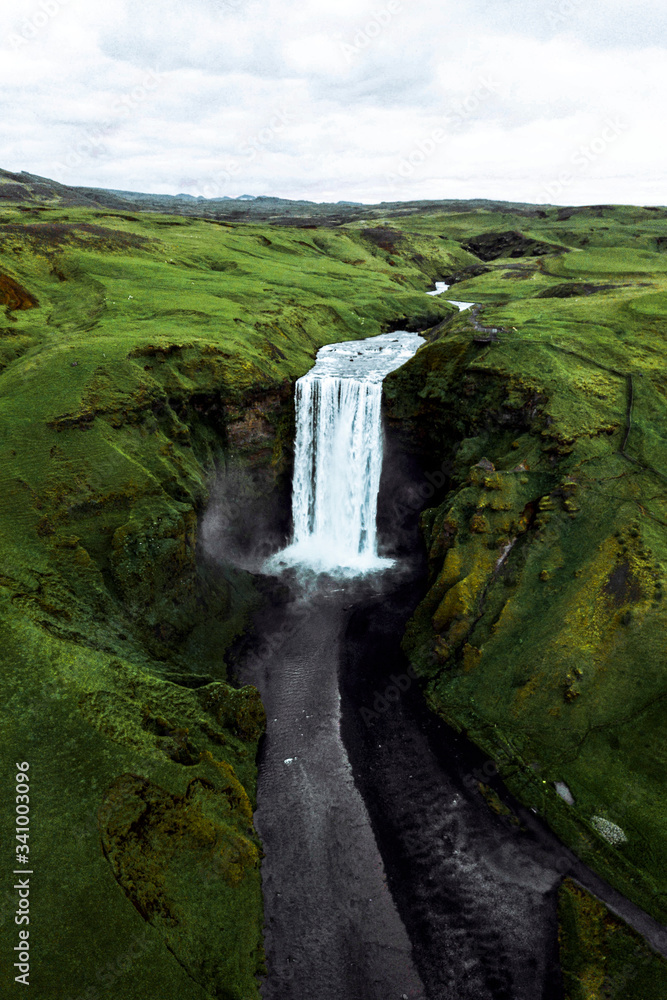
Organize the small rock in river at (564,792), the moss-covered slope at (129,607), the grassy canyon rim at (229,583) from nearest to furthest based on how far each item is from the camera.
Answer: the moss-covered slope at (129,607), the grassy canyon rim at (229,583), the small rock in river at (564,792)

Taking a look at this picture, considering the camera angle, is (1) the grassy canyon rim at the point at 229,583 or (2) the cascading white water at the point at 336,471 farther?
(2) the cascading white water at the point at 336,471

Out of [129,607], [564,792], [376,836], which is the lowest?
[376,836]

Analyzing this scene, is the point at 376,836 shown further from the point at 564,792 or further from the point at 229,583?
the point at 229,583

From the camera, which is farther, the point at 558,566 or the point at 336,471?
the point at 336,471

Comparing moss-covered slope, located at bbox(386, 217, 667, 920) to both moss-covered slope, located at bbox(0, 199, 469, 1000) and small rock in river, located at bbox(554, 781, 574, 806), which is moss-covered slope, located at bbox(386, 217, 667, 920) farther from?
moss-covered slope, located at bbox(0, 199, 469, 1000)

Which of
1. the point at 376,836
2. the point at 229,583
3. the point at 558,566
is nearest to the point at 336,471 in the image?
the point at 229,583

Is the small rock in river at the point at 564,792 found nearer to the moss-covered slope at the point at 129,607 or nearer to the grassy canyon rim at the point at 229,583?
the grassy canyon rim at the point at 229,583

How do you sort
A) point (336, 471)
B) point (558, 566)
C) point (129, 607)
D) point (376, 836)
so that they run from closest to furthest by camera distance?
point (376, 836) < point (129, 607) < point (558, 566) < point (336, 471)

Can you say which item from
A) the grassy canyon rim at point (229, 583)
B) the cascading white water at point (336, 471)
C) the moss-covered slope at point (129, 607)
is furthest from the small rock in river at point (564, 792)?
the cascading white water at point (336, 471)
